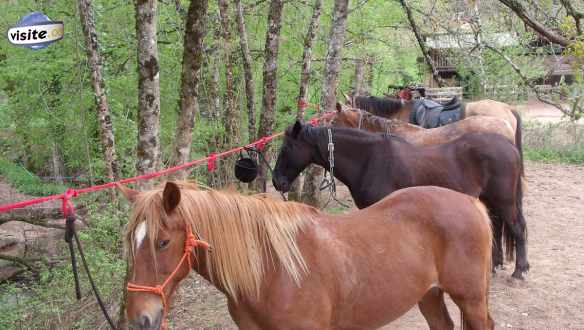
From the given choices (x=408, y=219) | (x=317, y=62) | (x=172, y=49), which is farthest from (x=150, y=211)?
(x=317, y=62)

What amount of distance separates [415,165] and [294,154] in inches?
54.7

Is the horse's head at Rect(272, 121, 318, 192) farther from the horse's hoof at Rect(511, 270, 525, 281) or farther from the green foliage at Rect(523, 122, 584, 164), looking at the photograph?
the green foliage at Rect(523, 122, 584, 164)

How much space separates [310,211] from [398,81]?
811 inches

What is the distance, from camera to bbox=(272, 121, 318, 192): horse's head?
5.82m

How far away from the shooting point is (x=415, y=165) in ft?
17.7

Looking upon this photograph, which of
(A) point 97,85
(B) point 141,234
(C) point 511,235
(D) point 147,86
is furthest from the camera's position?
(A) point 97,85

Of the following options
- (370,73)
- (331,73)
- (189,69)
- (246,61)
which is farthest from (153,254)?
(370,73)

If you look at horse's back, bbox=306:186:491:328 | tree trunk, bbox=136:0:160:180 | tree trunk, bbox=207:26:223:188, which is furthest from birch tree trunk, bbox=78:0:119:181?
horse's back, bbox=306:186:491:328

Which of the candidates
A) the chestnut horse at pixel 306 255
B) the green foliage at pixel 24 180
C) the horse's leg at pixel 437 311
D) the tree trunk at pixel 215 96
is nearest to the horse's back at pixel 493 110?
the tree trunk at pixel 215 96

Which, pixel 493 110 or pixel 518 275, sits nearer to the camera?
pixel 518 275

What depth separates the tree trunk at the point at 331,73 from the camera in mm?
7582

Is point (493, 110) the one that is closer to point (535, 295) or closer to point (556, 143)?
point (535, 295)

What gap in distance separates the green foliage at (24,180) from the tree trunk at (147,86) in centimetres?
1088

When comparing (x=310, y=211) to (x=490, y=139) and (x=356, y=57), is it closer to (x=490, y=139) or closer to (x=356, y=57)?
(x=490, y=139)
